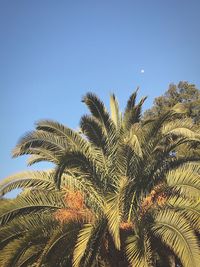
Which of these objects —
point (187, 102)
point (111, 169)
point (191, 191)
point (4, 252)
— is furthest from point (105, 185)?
point (187, 102)

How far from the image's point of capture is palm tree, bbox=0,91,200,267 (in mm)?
10727

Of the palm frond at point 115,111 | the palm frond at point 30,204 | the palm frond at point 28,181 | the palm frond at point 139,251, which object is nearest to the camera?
the palm frond at point 139,251

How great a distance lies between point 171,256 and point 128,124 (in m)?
4.19

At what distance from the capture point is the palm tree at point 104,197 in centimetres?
1073

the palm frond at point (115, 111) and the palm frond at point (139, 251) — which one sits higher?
the palm frond at point (115, 111)

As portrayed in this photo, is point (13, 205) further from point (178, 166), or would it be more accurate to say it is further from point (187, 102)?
point (187, 102)

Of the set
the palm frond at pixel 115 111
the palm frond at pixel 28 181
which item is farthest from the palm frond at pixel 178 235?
the palm frond at pixel 115 111

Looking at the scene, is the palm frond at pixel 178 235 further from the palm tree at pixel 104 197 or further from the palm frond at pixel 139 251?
the palm frond at pixel 139 251

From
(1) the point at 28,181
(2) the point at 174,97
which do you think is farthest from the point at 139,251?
(2) the point at 174,97

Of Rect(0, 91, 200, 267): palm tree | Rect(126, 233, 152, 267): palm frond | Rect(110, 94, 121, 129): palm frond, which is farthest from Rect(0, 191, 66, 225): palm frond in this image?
Rect(110, 94, 121, 129): palm frond

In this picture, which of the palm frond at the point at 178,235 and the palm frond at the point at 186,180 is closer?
the palm frond at the point at 178,235

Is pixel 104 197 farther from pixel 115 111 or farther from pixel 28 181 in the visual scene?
pixel 115 111

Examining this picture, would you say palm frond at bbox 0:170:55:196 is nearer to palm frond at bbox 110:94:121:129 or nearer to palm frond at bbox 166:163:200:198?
palm frond at bbox 110:94:121:129

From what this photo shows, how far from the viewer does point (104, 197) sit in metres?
12.5
